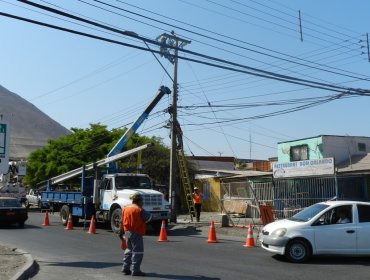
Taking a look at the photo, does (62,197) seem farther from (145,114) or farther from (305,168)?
(305,168)

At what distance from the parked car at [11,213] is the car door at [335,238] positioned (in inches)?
554

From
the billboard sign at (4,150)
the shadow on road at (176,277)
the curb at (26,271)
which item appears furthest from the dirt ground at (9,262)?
the shadow on road at (176,277)

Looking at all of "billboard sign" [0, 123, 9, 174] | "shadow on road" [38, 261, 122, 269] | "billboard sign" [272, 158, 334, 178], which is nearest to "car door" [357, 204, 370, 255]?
"shadow on road" [38, 261, 122, 269]

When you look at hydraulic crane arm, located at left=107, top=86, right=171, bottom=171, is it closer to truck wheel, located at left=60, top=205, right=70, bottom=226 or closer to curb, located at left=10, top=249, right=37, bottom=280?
truck wheel, located at left=60, top=205, right=70, bottom=226

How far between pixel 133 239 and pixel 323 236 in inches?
192

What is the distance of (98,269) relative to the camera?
35.8 ft

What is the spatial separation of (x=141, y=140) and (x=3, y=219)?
16.8 metres

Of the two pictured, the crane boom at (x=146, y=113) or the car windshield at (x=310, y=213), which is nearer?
the car windshield at (x=310, y=213)

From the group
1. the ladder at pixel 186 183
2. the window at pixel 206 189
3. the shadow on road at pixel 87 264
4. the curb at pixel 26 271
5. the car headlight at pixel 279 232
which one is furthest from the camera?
the window at pixel 206 189

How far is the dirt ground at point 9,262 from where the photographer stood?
9.64 m

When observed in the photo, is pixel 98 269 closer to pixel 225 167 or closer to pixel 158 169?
pixel 158 169

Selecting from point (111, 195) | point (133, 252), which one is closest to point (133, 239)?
point (133, 252)

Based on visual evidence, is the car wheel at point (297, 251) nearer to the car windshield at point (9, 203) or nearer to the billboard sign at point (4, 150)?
the billboard sign at point (4, 150)

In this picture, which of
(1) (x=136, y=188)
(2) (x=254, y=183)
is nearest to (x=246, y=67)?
(1) (x=136, y=188)
